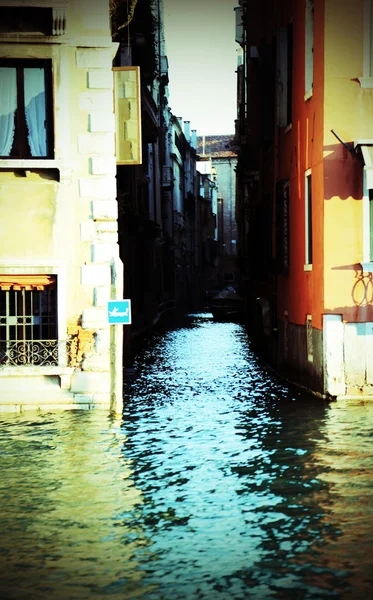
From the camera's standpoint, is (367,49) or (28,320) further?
(367,49)

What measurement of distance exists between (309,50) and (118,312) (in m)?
6.43

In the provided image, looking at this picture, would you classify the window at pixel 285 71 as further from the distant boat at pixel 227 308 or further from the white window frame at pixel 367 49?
the distant boat at pixel 227 308

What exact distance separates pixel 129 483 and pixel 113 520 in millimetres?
1540

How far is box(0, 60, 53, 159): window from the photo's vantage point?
1471 cm

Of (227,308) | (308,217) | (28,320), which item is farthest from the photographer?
(227,308)

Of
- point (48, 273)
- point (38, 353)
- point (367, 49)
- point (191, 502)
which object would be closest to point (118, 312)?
point (48, 273)

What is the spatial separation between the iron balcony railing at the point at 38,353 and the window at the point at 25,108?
2956 mm

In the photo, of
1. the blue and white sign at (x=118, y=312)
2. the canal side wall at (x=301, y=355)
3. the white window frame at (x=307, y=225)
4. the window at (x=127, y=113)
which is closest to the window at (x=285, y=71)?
the white window frame at (x=307, y=225)

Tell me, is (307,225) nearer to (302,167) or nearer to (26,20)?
(302,167)

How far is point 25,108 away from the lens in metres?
14.8

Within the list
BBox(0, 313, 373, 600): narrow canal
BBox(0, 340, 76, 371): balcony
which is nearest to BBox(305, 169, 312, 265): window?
BBox(0, 313, 373, 600): narrow canal

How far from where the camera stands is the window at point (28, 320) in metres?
14.7

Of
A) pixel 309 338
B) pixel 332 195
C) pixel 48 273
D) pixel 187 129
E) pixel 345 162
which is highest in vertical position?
pixel 187 129

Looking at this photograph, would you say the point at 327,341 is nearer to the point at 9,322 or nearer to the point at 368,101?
the point at 368,101
